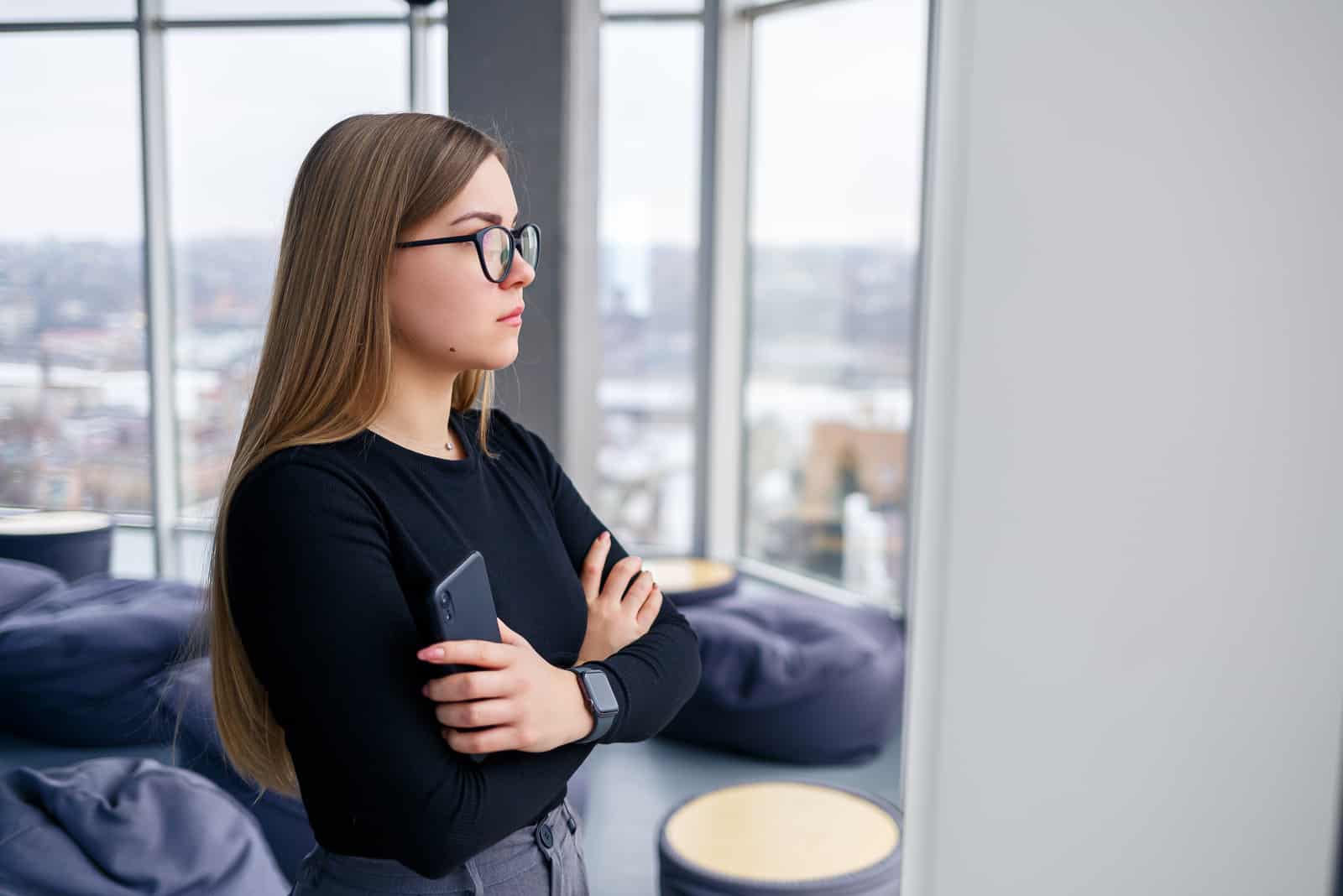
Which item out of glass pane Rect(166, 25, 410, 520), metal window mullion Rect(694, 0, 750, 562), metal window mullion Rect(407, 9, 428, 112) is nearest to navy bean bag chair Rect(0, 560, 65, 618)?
glass pane Rect(166, 25, 410, 520)

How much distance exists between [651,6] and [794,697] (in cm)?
388

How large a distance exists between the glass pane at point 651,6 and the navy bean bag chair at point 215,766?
4.31m

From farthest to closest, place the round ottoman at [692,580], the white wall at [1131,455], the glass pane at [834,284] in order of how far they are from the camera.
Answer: the glass pane at [834,284], the round ottoman at [692,580], the white wall at [1131,455]

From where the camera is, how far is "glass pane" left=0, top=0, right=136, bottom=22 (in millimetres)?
1971

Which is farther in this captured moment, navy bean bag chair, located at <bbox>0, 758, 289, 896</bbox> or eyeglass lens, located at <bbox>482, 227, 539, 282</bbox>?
navy bean bag chair, located at <bbox>0, 758, 289, 896</bbox>

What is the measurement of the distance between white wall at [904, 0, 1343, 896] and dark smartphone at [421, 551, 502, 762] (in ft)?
1.59

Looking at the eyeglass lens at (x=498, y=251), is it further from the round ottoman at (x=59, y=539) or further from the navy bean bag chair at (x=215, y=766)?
the navy bean bag chair at (x=215, y=766)

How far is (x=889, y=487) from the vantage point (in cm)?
518

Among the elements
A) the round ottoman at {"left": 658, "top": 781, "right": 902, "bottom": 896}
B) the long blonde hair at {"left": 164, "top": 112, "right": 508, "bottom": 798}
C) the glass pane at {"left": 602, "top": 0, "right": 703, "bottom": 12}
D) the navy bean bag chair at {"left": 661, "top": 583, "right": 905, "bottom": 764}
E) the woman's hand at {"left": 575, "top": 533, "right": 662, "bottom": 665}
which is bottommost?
the navy bean bag chair at {"left": 661, "top": 583, "right": 905, "bottom": 764}

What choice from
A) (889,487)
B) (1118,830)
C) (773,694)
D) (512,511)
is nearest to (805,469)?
(889,487)

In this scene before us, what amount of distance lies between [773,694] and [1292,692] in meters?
3.28

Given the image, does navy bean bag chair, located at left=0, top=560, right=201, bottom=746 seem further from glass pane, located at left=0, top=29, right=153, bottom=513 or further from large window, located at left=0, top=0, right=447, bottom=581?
glass pane, located at left=0, top=29, right=153, bottom=513

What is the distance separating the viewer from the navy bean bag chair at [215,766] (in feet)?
8.57

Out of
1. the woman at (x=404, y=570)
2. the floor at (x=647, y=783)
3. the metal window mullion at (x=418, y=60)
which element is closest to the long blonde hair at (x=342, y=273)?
the woman at (x=404, y=570)
